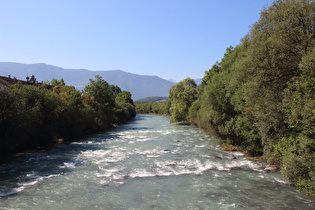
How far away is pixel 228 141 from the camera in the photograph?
3256 centimetres

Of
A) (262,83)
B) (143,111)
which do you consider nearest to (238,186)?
(262,83)

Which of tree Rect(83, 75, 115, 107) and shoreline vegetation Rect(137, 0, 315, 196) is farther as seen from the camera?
tree Rect(83, 75, 115, 107)

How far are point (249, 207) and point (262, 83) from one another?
855 cm

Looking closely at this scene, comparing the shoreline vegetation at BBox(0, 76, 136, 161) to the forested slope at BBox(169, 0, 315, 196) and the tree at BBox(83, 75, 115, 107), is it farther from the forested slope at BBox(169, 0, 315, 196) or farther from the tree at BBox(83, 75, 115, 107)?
the forested slope at BBox(169, 0, 315, 196)

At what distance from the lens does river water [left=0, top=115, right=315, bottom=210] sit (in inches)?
558

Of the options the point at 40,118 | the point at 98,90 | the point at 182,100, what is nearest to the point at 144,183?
the point at 40,118

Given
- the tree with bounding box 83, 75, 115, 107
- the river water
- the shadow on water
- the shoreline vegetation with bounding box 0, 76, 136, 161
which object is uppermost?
the tree with bounding box 83, 75, 115, 107

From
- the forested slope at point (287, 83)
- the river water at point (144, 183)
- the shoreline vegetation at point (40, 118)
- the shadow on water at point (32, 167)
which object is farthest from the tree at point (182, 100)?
the forested slope at point (287, 83)

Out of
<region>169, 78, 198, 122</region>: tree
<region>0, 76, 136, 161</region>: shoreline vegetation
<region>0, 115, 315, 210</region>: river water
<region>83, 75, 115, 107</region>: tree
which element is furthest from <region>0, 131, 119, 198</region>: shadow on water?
<region>169, 78, 198, 122</region>: tree

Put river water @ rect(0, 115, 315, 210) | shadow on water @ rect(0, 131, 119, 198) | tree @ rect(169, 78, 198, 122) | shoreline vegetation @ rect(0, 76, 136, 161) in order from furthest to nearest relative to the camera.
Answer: tree @ rect(169, 78, 198, 122), shoreline vegetation @ rect(0, 76, 136, 161), shadow on water @ rect(0, 131, 119, 198), river water @ rect(0, 115, 315, 210)

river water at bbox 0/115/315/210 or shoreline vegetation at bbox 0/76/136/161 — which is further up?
shoreline vegetation at bbox 0/76/136/161

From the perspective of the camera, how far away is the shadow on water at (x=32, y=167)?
17.4 m

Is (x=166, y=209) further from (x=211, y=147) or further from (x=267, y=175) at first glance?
(x=211, y=147)

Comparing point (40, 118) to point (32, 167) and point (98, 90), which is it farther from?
point (98, 90)
